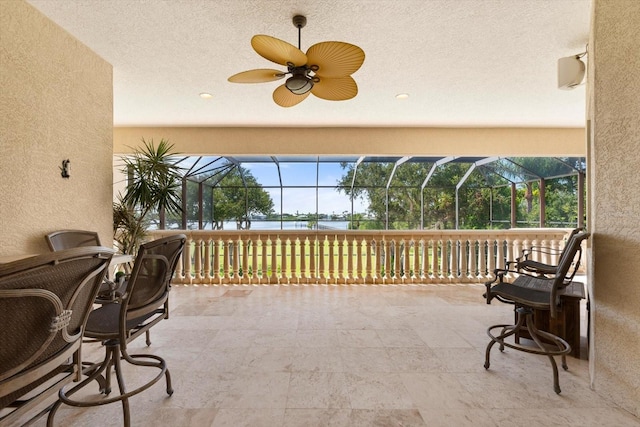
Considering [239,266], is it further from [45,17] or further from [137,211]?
[45,17]

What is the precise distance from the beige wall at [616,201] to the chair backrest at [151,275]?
249 centimetres

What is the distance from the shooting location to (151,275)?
1.53m

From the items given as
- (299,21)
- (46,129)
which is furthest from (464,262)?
(46,129)

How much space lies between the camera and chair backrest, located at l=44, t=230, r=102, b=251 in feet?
7.31

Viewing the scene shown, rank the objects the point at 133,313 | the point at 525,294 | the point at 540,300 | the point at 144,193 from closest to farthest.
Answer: the point at 133,313
the point at 540,300
the point at 525,294
the point at 144,193

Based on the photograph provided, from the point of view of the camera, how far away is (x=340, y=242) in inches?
169

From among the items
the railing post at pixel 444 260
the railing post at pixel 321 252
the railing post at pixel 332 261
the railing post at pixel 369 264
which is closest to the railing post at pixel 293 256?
the railing post at pixel 321 252

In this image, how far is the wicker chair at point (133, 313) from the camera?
4.62 feet

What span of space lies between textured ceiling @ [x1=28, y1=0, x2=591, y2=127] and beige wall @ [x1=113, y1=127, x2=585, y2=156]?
58 centimetres

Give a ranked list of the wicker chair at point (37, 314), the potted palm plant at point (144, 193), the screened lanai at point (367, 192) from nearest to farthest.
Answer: the wicker chair at point (37, 314), the potted palm plant at point (144, 193), the screened lanai at point (367, 192)

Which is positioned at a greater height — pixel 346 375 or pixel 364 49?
pixel 364 49

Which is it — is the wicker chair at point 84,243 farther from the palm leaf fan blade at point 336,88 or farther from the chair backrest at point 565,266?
the chair backrest at point 565,266

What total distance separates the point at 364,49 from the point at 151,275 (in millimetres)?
2481

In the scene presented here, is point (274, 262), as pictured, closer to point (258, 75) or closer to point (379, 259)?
point (379, 259)
